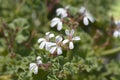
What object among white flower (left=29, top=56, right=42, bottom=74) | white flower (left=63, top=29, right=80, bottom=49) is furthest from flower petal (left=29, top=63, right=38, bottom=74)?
white flower (left=63, top=29, right=80, bottom=49)

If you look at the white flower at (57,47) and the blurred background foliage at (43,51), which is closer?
the white flower at (57,47)

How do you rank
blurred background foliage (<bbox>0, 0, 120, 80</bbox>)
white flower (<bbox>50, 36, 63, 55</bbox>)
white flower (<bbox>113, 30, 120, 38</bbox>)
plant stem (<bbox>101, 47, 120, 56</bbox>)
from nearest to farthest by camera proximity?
1. white flower (<bbox>50, 36, 63, 55</bbox>)
2. blurred background foliage (<bbox>0, 0, 120, 80</bbox>)
3. white flower (<bbox>113, 30, 120, 38</bbox>)
4. plant stem (<bbox>101, 47, 120, 56</bbox>)

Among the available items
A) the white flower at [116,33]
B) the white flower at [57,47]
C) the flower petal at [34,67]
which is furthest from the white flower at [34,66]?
the white flower at [116,33]

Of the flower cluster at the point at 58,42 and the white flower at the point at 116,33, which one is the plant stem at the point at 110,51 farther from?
the flower cluster at the point at 58,42

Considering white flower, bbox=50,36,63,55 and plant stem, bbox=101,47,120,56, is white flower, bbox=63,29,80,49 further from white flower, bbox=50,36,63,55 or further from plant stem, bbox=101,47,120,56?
plant stem, bbox=101,47,120,56

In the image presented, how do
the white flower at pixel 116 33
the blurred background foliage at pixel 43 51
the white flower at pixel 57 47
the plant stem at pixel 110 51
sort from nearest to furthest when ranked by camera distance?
the white flower at pixel 57 47, the blurred background foliage at pixel 43 51, the white flower at pixel 116 33, the plant stem at pixel 110 51

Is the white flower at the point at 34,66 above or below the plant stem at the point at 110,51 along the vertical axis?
below

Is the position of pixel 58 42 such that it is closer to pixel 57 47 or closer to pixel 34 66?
pixel 57 47

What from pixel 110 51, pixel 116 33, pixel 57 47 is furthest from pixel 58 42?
pixel 110 51
